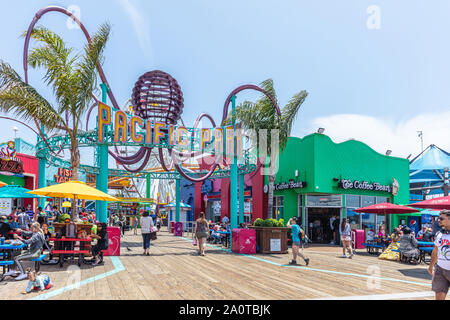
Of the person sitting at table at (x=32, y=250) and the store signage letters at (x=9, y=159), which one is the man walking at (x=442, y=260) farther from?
the store signage letters at (x=9, y=159)

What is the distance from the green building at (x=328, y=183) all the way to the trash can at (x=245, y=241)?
6.84 meters

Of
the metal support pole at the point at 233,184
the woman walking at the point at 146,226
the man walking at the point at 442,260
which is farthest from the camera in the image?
the metal support pole at the point at 233,184

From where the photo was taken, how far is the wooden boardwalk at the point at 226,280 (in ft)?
25.2

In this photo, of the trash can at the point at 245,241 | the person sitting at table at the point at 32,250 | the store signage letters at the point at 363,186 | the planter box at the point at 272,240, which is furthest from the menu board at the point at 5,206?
the store signage letters at the point at 363,186

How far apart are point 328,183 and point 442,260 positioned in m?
16.9

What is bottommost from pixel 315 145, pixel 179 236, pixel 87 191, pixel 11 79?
pixel 179 236

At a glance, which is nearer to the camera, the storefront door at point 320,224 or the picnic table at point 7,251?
the picnic table at point 7,251

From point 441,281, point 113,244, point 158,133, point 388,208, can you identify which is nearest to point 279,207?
point 388,208

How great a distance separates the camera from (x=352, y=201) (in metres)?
23.2

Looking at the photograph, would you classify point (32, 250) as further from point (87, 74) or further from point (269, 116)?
point (269, 116)

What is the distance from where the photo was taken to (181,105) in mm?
19328

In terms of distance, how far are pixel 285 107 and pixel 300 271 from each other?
Answer: 10.3 metres

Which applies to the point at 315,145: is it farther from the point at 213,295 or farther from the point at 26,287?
the point at 26,287
